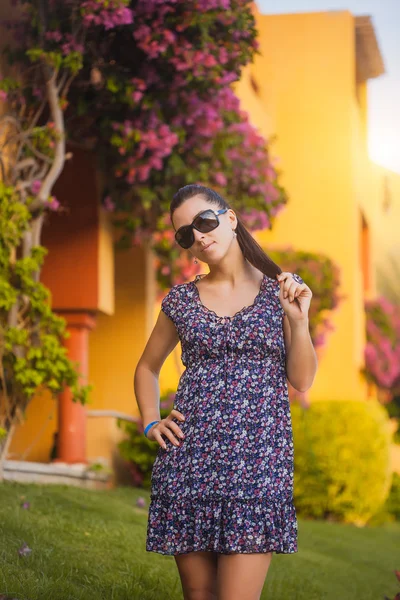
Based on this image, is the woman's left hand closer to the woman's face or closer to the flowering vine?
the woman's face

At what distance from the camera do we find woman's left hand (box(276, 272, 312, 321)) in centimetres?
321

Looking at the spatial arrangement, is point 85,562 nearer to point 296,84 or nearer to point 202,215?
point 202,215

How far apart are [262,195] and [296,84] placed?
8.57 meters

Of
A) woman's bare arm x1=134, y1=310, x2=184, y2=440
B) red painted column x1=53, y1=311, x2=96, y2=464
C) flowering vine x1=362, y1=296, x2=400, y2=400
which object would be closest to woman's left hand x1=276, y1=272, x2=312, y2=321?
woman's bare arm x1=134, y1=310, x2=184, y2=440

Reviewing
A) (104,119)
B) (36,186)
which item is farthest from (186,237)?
(104,119)

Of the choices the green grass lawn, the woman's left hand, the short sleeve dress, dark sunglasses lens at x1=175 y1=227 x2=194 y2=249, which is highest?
dark sunglasses lens at x1=175 y1=227 x2=194 y2=249

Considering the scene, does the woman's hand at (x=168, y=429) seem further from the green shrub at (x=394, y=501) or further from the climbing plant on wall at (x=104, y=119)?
the green shrub at (x=394, y=501)

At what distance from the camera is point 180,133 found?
7.86 meters

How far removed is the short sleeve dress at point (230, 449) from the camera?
310cm

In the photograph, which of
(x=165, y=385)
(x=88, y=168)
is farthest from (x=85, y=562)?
(x=165, y=385)

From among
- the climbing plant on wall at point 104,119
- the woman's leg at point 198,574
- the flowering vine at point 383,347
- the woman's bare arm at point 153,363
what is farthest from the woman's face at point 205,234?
the flowering vine at point 383,347

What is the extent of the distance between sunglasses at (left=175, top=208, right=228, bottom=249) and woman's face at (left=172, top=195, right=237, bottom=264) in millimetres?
12

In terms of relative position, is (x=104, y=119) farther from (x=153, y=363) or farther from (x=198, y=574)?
(x=198, y=574)

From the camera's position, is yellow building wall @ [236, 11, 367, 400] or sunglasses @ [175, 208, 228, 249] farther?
yellow building wall @ [236, 11, 367, 400]
